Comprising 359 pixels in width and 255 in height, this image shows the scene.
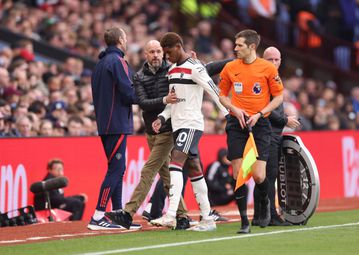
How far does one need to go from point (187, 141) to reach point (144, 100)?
86cm

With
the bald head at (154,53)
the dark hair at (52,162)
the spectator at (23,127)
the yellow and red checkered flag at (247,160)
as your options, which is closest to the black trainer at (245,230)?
the yellow and red checkered flag at (247,160)

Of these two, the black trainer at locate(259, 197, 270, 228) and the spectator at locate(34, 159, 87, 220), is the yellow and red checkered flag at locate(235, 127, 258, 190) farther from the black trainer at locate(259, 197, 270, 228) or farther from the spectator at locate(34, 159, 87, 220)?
the spectator at locate(34, 159, 87, 220)

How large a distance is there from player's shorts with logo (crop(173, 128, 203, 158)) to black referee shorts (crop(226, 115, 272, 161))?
1.18 feet

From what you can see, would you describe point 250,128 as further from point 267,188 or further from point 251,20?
point 251,20

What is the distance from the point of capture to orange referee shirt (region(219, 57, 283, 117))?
11992 mm

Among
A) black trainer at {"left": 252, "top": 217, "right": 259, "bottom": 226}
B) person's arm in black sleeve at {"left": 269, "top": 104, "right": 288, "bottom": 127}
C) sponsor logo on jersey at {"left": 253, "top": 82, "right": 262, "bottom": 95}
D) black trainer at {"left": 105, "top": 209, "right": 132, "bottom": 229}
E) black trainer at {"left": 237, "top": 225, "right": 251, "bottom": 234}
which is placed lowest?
black trainer at {"left": 237, "top": 225, "right": 251, "bottom": 234}

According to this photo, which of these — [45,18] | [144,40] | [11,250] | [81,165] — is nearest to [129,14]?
[144,40]

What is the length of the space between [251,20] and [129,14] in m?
5.43

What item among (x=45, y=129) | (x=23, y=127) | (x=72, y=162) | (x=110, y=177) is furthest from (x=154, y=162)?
(x=45, y=129)

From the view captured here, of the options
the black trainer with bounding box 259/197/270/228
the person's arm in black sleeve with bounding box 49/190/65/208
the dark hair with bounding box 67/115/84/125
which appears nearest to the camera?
the black trainer with bounding box 259/197/270/228

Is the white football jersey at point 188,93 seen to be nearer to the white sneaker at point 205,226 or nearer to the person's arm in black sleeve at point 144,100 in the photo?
the person's arm in black sleeve at point 144,100

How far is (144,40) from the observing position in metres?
24.0

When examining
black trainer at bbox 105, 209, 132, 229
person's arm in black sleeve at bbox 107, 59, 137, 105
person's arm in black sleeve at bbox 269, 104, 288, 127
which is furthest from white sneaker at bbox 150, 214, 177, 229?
person's arm in black sleeve at bbox 269, 104, 288, 127

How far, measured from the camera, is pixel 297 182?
1306 cm
